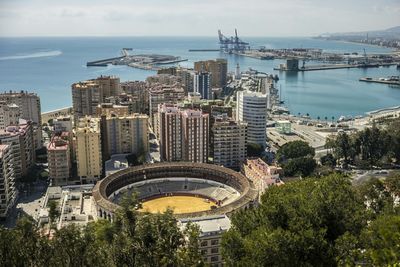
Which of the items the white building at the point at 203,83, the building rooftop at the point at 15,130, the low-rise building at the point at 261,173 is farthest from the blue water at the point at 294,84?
the low-rise building at the point at 261,173

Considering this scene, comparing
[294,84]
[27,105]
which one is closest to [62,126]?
[27,105]

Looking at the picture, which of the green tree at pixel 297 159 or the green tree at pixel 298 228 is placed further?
the green tree at pixel 297 159

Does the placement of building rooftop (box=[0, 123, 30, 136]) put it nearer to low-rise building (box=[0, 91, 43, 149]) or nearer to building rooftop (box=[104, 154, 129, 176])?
low-rise building (box=[0, 91, 43, 149])

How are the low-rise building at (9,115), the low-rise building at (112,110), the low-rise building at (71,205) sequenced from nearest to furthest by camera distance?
the low-rise building at (71,205), the low-rise building at (9,115), the low-rise building at (112,110)

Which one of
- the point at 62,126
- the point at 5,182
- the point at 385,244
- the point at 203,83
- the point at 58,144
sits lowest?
the point at 5,182

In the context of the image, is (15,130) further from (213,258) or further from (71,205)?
(213,258)

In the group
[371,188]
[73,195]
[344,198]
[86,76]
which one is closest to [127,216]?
[344,198]

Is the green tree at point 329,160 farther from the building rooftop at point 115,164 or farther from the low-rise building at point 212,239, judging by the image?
the low-rise building at point 212,239
